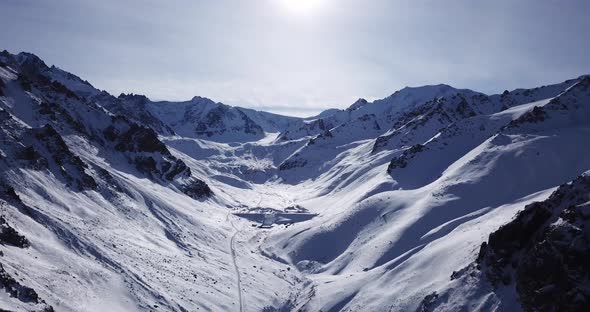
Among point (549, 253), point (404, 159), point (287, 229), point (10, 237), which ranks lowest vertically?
point (287, 229)

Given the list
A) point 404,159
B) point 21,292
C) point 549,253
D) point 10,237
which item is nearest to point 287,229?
point 404,159

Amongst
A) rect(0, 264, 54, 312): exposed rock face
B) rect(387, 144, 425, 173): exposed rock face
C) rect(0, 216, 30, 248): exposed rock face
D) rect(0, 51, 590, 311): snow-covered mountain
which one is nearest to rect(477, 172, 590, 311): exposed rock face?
rect(0, 51, 590, 311): snow-covered mountain

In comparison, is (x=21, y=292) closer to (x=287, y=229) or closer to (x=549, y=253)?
(x=549, y=253)

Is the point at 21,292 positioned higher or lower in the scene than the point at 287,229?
higher

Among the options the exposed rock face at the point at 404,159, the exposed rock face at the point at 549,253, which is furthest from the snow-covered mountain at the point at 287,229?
the exposed rock face at the point at 404,159

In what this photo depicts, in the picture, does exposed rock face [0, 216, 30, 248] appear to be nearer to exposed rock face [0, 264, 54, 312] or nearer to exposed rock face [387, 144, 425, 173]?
exposed rock face [0, 264, 54, 312]

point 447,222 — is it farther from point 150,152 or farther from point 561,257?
point 150,152

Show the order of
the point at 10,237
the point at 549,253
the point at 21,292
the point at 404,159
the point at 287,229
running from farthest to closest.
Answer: the point at 404,159 < the point at 287,229 < the point at 10,237 < the point at 21,292 < the point at 549,253

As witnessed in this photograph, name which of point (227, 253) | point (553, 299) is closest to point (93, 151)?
point (227, 253)
